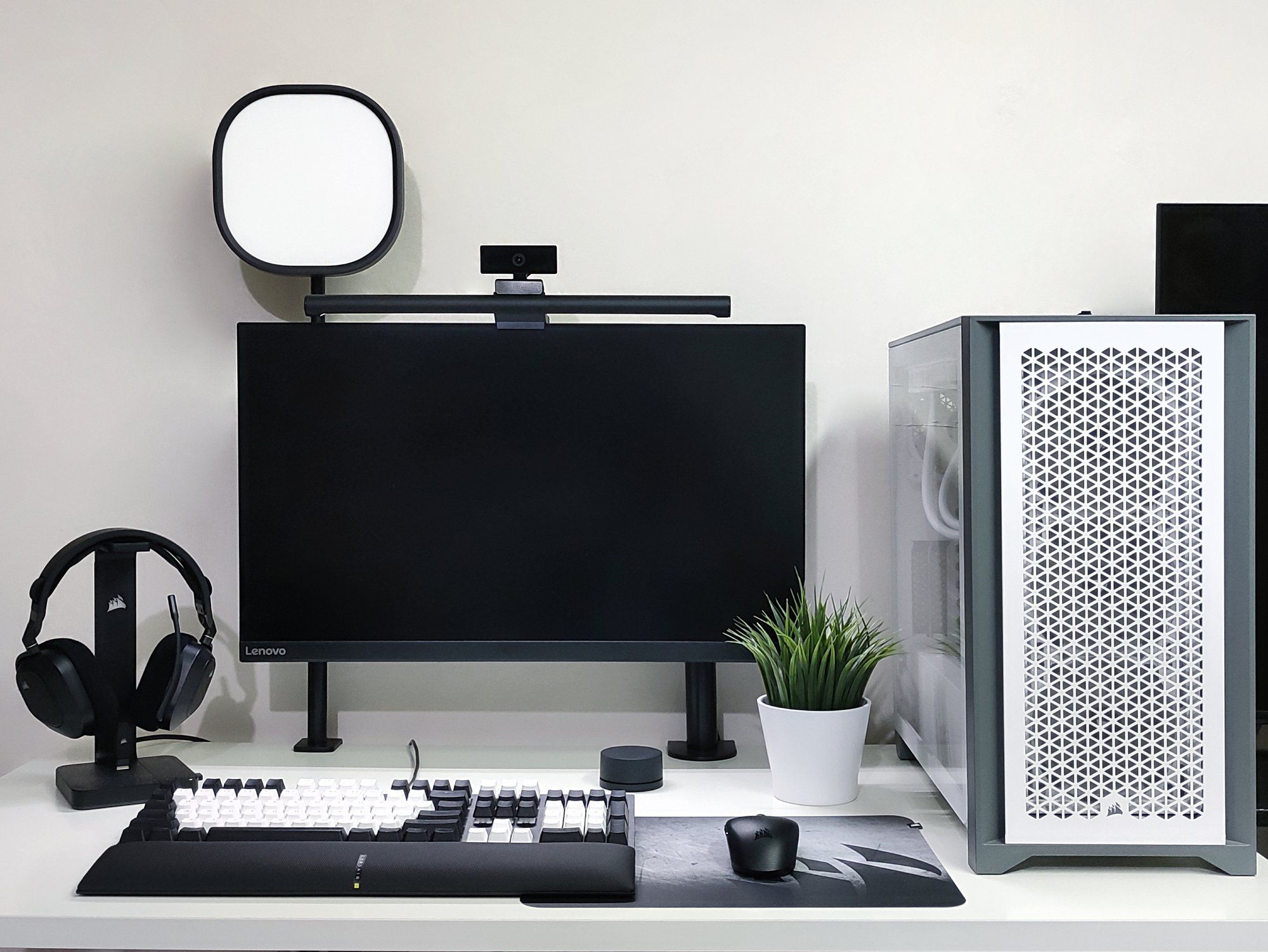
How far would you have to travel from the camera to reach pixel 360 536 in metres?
1.25

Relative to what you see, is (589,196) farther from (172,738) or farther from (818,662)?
(172,738)

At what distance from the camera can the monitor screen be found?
1.24 m

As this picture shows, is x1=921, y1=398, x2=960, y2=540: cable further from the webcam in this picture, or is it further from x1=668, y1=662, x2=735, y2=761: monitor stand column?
the webcam

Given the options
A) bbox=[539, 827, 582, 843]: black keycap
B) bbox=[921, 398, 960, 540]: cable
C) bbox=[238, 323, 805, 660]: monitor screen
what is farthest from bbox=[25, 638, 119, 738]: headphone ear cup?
bbox=[921, 398, 960, 540]: cable

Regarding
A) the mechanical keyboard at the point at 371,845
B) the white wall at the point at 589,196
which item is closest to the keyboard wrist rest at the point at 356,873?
the mechanical keyboard at the point at 371,845

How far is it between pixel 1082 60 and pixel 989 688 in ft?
2.95

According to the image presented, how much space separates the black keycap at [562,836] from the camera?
900 millimetres

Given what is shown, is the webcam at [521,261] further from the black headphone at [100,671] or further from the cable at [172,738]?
the cable at [172,738]

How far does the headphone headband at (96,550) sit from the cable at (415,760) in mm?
265

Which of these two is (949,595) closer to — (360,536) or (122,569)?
(360,536)

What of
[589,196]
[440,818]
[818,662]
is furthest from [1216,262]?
[440,818]

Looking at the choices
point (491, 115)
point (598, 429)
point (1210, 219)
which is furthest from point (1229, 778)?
point (491, 115)

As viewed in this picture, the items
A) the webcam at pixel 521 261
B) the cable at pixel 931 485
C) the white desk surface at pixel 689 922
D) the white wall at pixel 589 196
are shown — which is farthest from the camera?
the white wall at pixel 589 196

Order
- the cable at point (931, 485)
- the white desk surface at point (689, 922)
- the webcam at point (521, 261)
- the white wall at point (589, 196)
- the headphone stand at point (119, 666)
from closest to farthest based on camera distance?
the white desk surface at point (689, 922) → the cable at point (931, 485) → the headphone stand at point (119, 666) → the webcam at point (521, 261) → the white wall at point (589, 196)
